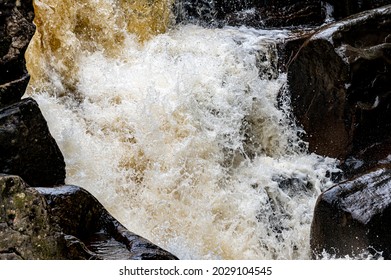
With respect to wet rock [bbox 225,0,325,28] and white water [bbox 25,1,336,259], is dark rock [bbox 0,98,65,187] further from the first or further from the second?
wet rock [bbox 225,0,325,28]

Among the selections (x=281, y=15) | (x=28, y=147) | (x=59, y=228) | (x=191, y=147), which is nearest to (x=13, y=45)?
(x=28, y=147)

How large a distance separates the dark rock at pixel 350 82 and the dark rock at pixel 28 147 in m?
2.40

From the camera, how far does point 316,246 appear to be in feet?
14.2

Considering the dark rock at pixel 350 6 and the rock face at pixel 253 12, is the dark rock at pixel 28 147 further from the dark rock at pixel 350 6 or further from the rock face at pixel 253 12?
the dark rock at pixel 350 6

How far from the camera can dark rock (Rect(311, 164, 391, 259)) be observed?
3.94 metres

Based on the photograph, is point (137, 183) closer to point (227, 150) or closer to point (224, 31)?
point (227, 150)

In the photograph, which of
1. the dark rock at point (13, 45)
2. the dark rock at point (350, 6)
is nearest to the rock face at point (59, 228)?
the dark rock at point (13, 45)

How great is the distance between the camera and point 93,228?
4070 mm

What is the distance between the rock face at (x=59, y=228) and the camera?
290 cm

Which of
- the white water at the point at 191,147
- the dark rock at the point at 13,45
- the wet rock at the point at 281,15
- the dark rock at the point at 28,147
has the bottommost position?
the white water at the point at 191,147

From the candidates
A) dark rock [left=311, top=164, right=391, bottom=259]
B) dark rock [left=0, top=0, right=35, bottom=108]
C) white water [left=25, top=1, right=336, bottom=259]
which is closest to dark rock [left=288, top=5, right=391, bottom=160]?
white water [left=25, top=1, right=336, bottom=259]

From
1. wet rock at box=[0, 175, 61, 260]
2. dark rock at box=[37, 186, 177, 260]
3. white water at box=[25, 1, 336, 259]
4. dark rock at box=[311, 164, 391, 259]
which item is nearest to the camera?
wet rock at box=[0, 175, 61, 260]

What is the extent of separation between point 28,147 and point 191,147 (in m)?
1.80

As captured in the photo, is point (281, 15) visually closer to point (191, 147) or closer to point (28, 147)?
point (191, 147)
